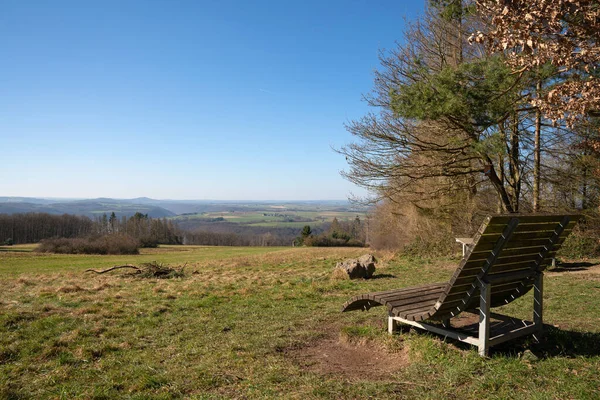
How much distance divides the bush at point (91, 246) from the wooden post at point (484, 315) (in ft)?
144

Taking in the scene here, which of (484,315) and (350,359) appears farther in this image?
(350,359)

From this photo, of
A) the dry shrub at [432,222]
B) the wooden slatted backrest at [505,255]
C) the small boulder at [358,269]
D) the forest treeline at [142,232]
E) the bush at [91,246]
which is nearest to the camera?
the wooden slatted backrest at [505,255]

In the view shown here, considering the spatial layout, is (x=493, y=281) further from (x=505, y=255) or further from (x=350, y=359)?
(x=350, y=359)

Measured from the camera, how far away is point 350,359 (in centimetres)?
449

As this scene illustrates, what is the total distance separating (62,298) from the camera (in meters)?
8.77

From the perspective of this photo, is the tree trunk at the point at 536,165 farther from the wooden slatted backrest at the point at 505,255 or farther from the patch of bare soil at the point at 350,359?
the patch of bare soil at the point at 350,359

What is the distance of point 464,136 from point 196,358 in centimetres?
1220

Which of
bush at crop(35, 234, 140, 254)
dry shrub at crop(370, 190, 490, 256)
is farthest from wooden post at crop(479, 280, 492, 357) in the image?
bush at crop(35, 234, 140, 254)

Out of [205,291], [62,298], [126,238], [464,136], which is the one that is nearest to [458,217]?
[464,136]

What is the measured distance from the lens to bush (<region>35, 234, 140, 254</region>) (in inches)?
1634

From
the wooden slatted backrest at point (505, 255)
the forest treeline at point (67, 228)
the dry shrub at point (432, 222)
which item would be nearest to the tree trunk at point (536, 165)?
the dry shrub at point (432, 222)

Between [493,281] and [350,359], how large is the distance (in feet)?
5.62

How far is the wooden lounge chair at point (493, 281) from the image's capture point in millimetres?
3793

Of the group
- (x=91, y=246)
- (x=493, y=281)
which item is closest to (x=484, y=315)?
(x=493, y=281)
